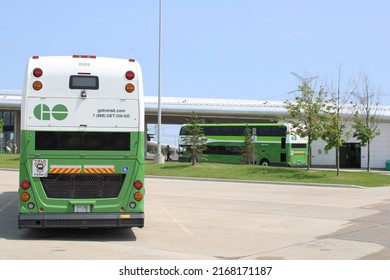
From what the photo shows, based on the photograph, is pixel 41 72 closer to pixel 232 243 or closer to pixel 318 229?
pixel 232 243

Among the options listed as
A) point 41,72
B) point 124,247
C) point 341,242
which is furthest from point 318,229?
point 41,72

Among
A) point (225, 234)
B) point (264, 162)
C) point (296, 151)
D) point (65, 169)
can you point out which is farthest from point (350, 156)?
point (65, 169)

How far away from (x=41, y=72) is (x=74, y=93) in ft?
2.47

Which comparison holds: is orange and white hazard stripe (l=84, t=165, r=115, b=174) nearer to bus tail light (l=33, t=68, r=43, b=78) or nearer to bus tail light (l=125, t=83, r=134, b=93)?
bus tail light (l=125, t=83, r=134, b=93)

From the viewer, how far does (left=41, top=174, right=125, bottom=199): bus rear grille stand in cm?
1036

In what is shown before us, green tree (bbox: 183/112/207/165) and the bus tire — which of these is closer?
green tree (bbox: 183/112/207/165)

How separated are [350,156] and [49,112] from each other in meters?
50.0

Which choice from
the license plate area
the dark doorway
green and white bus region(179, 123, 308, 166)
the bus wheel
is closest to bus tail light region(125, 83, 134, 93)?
the license plate area

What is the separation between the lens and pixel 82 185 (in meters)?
10.5

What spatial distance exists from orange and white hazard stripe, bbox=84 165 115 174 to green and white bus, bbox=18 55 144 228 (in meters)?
0.02

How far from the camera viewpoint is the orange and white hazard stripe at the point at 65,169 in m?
10.3

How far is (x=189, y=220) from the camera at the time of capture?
14156 millimetres

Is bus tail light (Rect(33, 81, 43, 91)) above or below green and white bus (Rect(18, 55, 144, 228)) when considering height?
above

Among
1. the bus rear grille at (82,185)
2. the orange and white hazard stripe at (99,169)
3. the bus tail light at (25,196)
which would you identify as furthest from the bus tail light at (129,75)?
the bus tail light at (25,196)
